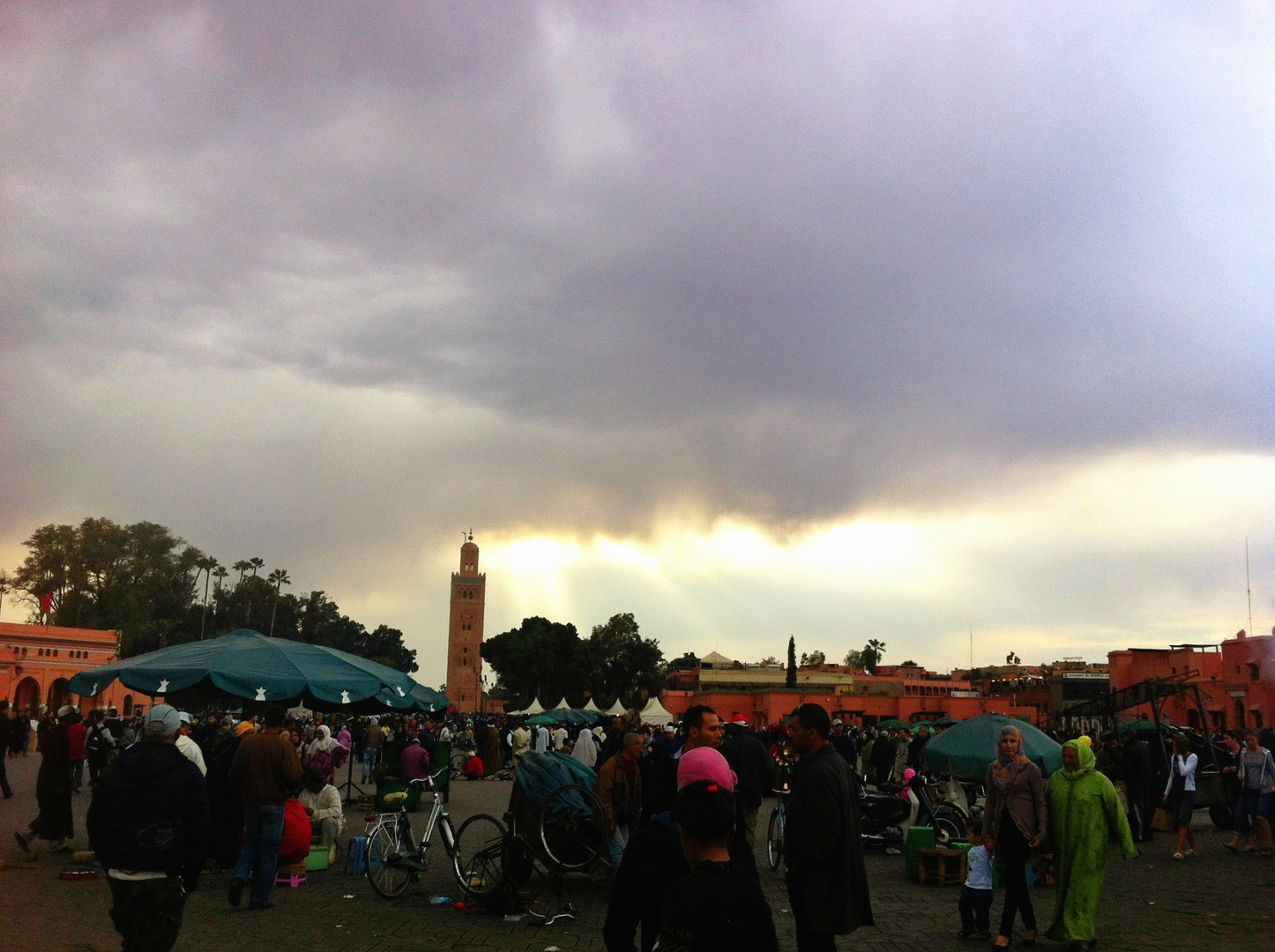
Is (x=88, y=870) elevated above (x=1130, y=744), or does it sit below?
below

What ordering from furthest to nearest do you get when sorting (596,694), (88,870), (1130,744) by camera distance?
(596,694)
(1130,744)
(88,870)

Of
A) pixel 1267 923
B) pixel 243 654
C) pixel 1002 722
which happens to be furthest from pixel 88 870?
pixel 1267 923

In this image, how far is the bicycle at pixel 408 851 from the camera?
9086 mm

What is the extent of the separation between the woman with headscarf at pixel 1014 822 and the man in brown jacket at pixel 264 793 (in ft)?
19.8

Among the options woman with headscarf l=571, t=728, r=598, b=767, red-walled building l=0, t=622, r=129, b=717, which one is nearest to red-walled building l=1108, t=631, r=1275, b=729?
woman with headscarf l=571, t=728, r=598, b=767

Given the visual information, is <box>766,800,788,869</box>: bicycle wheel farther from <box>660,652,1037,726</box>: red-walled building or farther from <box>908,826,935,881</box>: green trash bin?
<box>660,652,1037,726</box>: red-walled building

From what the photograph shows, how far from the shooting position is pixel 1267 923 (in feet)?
28.9

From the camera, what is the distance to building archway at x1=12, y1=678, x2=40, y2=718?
54.7 m

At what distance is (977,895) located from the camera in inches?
323

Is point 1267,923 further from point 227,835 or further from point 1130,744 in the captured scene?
point 227,835

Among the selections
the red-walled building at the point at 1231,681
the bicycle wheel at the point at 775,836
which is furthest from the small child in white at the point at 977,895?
the red-walled building at the point at 1231,681

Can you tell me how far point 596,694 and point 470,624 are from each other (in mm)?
57376

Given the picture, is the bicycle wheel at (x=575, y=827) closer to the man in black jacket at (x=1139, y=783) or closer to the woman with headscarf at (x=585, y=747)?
the man in black jacket at (x=1139, y=783)

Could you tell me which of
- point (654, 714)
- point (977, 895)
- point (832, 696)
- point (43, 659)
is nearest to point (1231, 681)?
point (654, 714)
